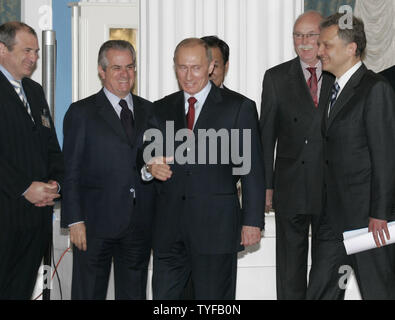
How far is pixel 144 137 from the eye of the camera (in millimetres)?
3660

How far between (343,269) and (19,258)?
189 cm

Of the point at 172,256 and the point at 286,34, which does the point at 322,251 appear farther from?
the point at 286,34

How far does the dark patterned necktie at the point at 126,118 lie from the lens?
3.80m

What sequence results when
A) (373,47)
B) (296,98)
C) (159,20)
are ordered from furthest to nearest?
1. (373,47)
2. (159,20)
3. (296,98)

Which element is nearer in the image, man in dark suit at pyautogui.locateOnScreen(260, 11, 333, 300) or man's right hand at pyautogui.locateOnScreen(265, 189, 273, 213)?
man in dark suit at pyautogui.locateOnScreen(260, 11, 333, 300)

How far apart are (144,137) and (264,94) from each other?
974 mm

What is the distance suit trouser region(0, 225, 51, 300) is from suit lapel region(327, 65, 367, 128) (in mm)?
1831

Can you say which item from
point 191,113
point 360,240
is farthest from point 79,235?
point 360,240

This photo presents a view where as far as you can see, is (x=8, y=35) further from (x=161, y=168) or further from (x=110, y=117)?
(x=161, y=168)

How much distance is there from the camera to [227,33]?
4.58 metres

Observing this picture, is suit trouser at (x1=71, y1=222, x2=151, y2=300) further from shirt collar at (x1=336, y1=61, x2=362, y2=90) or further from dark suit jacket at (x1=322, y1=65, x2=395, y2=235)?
shirt collar at (x1=336, y1=61, x2=362, y2=90)

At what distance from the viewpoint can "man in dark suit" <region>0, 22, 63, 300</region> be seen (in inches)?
140

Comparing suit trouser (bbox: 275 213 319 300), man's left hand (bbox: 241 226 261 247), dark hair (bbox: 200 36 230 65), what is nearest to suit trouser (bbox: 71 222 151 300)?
man's left hand (bbox: 241 226 261 247)

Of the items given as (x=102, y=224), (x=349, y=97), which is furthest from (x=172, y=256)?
(x=349, y=97)
